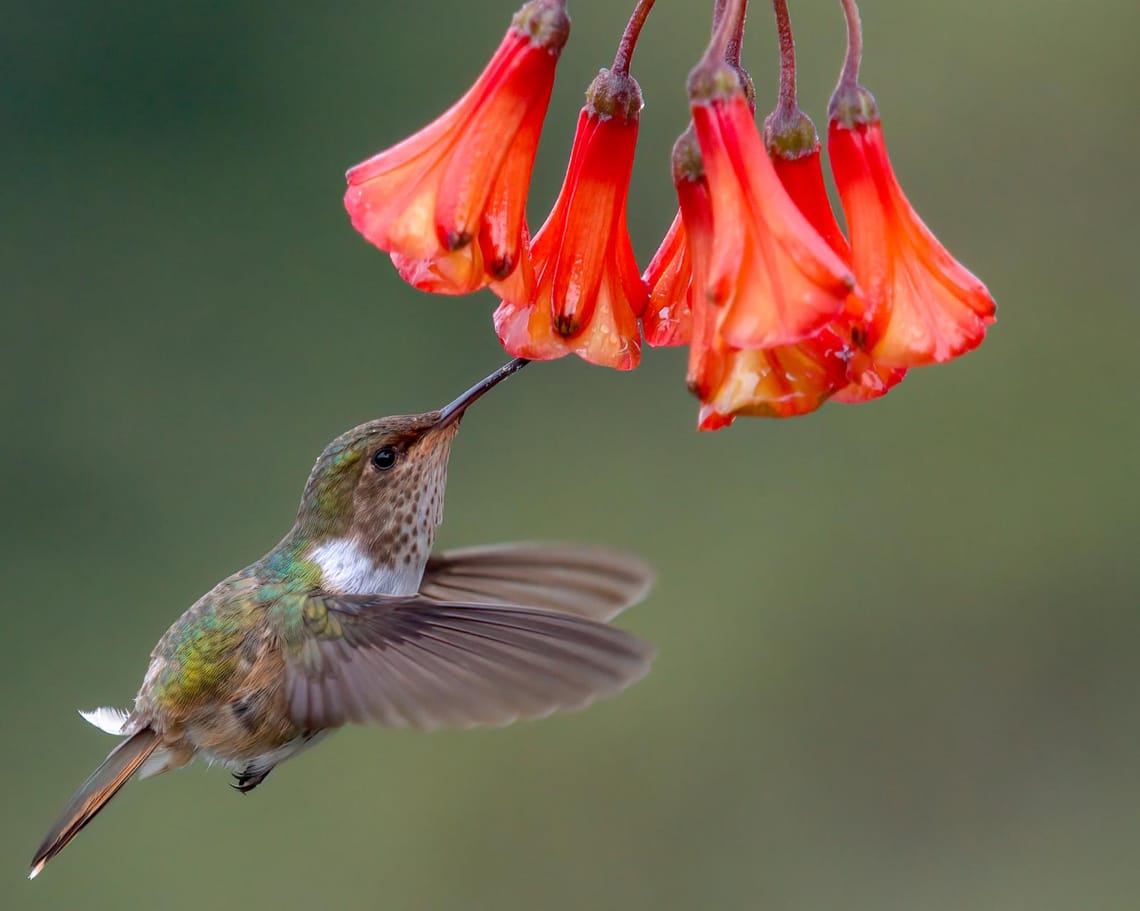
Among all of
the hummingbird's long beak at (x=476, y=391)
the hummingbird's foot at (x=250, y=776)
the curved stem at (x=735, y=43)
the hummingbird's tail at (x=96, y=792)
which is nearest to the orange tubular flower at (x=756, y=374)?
the curved stem at (x=735, y=43)

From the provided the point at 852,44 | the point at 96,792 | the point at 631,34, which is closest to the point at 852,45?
the point at 852,44

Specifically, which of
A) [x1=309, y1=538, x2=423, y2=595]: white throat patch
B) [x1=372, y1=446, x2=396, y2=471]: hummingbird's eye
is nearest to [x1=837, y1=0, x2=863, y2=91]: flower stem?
[x1=372, y1=446, x2=396, y2=471]: hummingbird's eye

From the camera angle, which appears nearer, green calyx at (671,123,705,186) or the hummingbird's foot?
green calyx at (671,123,705,186)

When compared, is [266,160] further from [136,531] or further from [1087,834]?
[1087,834]

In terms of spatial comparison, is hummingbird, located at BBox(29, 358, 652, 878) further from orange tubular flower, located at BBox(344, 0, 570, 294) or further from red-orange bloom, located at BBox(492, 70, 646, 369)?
orange tubular flower, located at BBox(344, 0, 570, 294)

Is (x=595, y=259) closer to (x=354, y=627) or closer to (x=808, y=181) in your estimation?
(x=808, y=181)
